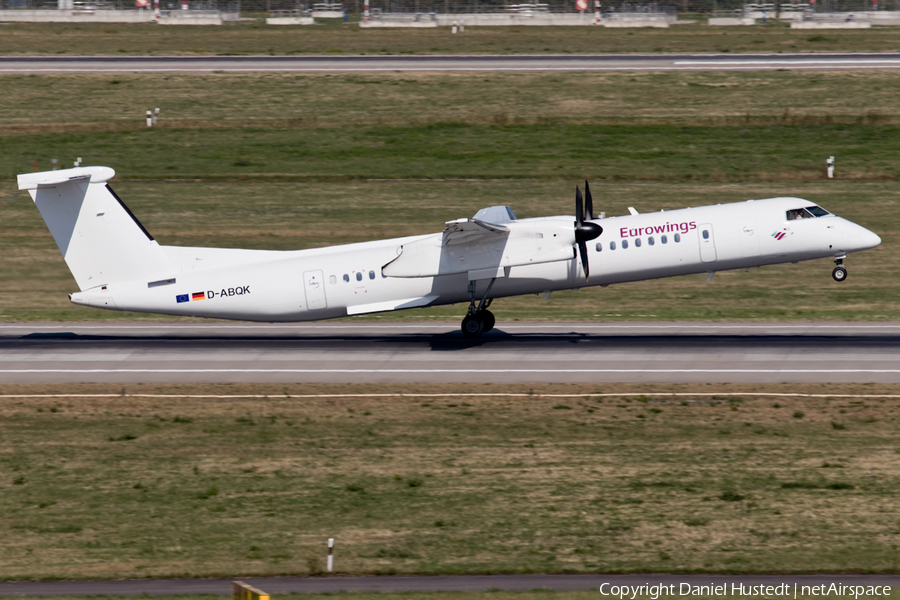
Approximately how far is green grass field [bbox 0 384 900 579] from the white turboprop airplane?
4.60m

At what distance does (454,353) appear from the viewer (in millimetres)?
32562

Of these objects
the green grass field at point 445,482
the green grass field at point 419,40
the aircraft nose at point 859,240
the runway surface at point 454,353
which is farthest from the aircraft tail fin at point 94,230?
the green grass field at point 419,40

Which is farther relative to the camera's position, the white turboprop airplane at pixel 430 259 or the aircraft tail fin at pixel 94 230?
the white turboprop airplane at pixel 430 259

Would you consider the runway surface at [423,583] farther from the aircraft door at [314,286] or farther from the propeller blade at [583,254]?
the aircraft door at [314,286]

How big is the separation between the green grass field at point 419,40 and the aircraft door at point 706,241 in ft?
152

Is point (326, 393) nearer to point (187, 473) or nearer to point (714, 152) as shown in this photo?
point (187, 473)

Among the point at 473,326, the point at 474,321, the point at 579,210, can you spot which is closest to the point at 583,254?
the point at 579,210

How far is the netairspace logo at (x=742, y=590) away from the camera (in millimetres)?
17094

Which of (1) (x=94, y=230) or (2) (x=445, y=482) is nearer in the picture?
Answer: (2) (x=445, y=482)

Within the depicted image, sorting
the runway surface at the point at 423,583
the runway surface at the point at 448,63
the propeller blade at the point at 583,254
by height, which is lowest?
the runway surface at the point at 423,583

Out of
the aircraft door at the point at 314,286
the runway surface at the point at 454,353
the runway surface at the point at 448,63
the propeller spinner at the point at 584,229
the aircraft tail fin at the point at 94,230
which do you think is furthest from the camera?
the runway surface at the point at 448,63

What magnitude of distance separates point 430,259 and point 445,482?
35.4 ft

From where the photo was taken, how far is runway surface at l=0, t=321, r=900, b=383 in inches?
1163

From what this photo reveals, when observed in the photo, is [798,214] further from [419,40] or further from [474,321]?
[419,40]
